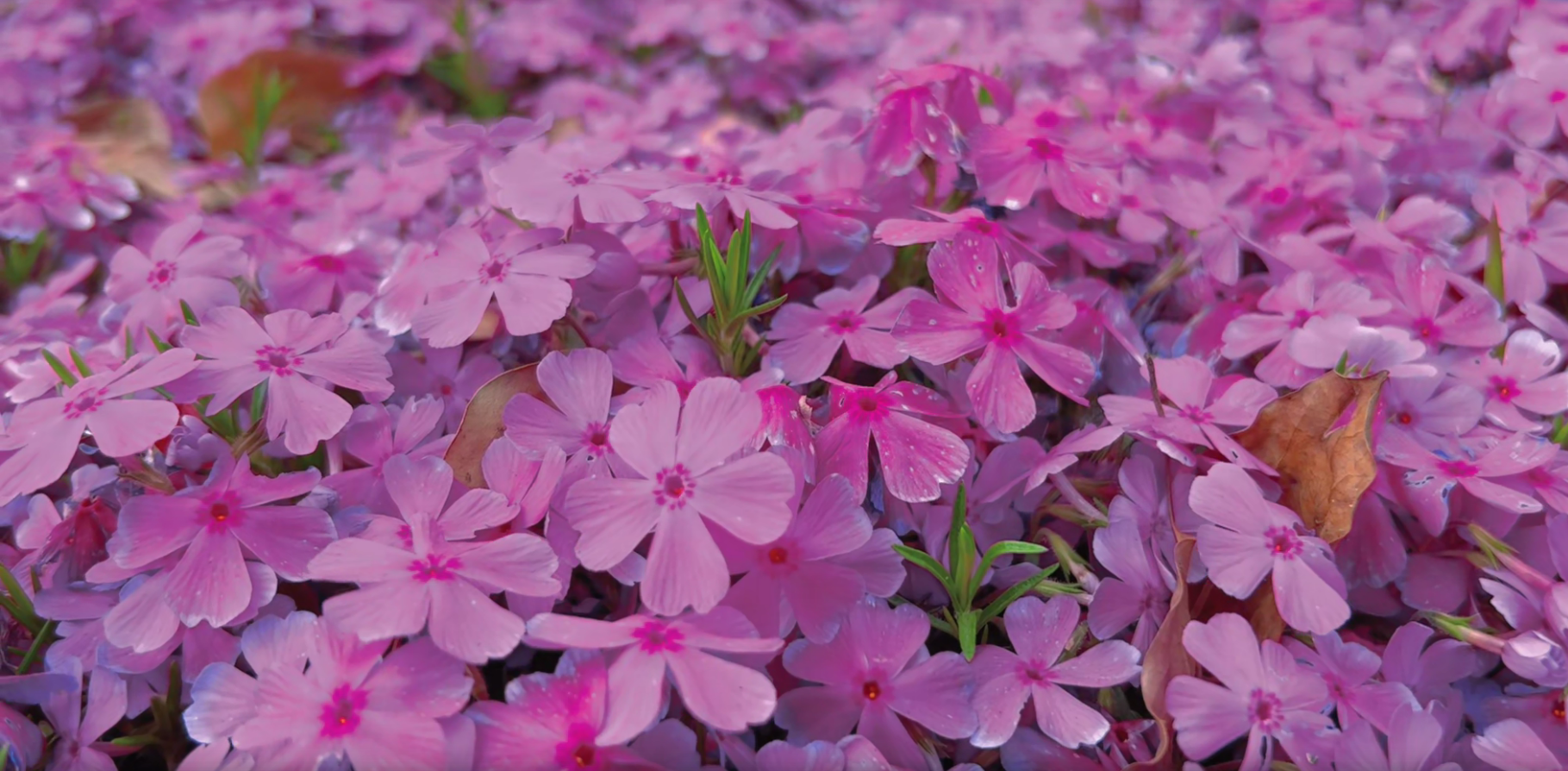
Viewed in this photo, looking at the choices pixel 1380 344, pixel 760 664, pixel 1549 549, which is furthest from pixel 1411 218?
pixel 760 664

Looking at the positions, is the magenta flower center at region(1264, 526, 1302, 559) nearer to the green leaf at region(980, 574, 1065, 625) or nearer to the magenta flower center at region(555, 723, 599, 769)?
the green leaf at region(980, 574, 1065, 625)

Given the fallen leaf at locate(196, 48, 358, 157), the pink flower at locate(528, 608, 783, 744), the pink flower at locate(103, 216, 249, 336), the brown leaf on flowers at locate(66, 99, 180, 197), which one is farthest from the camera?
→ the fallen leaf at locate(196, 48, 358, 157)

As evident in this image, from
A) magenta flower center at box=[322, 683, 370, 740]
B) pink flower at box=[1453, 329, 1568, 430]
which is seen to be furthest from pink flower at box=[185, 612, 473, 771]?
pink flower at box=[1453, 329, 1568, 430]

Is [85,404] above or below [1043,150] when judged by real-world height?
below

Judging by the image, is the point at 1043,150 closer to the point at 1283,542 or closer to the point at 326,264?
the point at 1283,542

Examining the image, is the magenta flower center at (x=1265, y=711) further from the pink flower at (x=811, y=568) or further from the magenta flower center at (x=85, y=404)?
the magenta flower center at (x=85, y=404)

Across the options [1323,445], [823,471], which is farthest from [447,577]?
[1323,445]

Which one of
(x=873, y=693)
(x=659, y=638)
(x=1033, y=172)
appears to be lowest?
(x=873, y=693)
